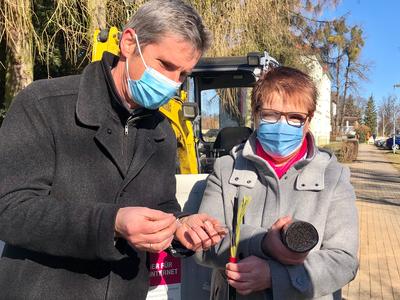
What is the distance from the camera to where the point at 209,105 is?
712cm

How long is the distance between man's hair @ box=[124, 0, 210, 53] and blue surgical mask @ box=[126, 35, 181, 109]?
0.06 m

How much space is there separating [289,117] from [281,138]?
99 mm

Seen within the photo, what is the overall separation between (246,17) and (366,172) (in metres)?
14.6

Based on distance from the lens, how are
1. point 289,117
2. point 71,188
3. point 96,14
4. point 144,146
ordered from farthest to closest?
point 96,14 → point 289,117 → point 144,146 → point 71,188

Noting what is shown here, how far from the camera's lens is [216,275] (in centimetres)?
195

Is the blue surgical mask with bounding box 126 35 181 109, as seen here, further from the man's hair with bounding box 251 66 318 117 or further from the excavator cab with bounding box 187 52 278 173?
the excavator cab with bounding box 187 52 278 173

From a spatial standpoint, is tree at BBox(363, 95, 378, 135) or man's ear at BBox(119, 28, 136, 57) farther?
tree at BBox(363, 95, 378, 135)

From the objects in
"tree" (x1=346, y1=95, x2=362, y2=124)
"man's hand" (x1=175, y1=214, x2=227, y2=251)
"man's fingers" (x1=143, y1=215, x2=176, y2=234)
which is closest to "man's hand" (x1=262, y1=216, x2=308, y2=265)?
"man's hand" (x1=175, y1=214, x2=227, y2=251)

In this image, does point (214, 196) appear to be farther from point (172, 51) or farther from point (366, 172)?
point (366, 172)

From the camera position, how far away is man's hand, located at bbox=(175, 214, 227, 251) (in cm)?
157

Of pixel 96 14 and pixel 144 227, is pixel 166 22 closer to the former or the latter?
pixel 144 227

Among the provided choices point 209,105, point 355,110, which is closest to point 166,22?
point 209,105

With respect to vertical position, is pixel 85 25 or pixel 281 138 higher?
pixel 85 25

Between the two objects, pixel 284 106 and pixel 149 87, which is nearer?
pixel 149 87
